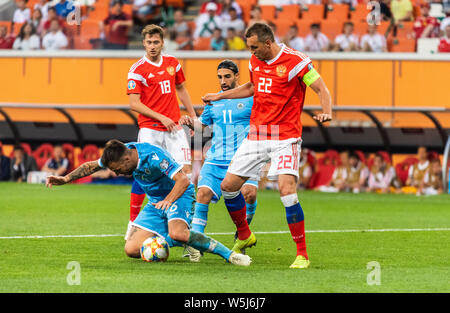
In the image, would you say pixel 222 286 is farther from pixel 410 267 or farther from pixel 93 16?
pixel 93 16

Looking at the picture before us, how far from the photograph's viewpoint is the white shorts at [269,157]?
893 centimetres

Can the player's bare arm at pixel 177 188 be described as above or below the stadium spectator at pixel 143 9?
below

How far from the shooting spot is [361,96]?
24.2 metres

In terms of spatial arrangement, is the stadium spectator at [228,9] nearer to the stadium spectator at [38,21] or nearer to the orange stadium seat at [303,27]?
the orange stadium seat at [303,27]

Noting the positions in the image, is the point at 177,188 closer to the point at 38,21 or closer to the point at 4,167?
the point at 4,167

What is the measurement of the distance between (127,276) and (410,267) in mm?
2809

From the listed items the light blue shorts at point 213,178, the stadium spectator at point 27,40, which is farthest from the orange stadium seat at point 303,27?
the light blue shorts at point 213,178

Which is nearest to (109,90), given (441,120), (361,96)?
(361,96)

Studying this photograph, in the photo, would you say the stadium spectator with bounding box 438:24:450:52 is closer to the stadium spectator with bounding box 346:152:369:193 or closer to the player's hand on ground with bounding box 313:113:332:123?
the stadium spectator with bounding box 346:152:369:193

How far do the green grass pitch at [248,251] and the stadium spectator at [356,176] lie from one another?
3929 mm

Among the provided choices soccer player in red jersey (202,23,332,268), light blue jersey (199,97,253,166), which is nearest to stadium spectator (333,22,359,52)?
light blue jersey (199,97,253,166)

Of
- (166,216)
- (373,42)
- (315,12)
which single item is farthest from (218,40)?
(166,216)

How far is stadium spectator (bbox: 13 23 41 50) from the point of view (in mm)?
25859

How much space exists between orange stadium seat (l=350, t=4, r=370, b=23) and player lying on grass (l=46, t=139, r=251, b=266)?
15.9m
